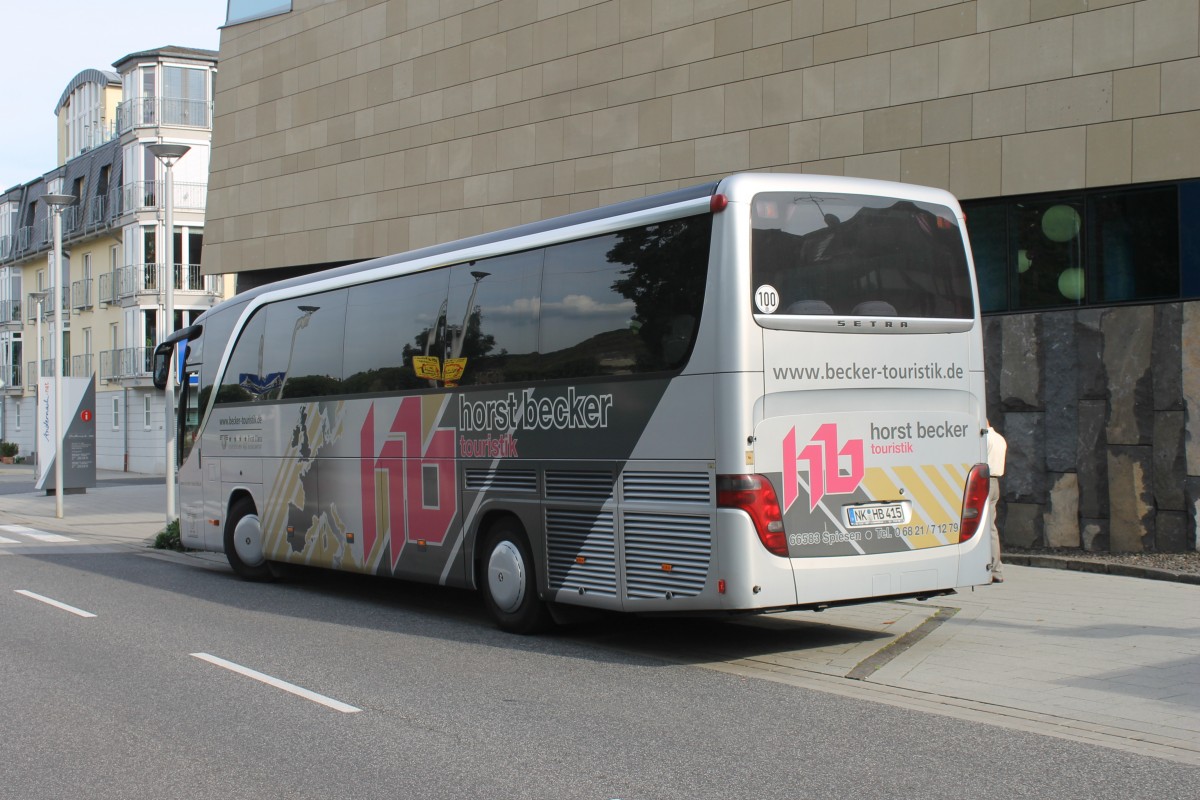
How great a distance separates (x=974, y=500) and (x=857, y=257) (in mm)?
2057

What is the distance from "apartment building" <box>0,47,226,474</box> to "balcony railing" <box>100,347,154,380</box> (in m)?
0.06

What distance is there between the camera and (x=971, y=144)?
15.2 metres

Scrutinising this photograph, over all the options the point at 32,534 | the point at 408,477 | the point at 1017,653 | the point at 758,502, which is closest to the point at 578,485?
the point at 758,502

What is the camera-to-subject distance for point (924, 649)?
30.6 feet

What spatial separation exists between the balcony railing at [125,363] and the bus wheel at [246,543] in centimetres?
3643

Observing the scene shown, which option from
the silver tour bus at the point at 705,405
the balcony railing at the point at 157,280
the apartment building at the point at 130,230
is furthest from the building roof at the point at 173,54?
the silver tour bus at the point at 705,405

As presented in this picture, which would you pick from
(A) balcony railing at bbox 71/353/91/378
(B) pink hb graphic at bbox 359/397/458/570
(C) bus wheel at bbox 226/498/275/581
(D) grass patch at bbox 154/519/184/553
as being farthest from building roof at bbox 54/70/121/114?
(B) pink hb graphic at bbox 359/397/458/570

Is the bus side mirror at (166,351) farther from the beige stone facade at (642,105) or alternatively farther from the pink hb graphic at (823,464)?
the pink hb graphic at (823,464)

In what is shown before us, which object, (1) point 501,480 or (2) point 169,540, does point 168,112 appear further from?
(1) point 501,480

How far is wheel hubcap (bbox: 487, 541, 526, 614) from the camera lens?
1031 centimetres

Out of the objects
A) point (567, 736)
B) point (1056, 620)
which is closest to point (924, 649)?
point (1056, 620)

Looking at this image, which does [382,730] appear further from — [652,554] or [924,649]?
[924,649]

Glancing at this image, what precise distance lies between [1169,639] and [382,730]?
6007 mm

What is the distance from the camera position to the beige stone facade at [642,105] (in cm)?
1430
